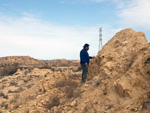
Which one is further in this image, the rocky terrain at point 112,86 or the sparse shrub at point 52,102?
the sparse shrub at point 52,102

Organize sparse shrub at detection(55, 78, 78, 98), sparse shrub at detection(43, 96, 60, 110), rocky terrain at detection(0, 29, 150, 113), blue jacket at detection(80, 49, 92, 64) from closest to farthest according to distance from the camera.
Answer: rocky terrain at detection(0, 29, 150, 113) < sparse shrub at detection(43, 96, 60, 110) < sparse shrub at detection(55, 78, 78, 98) < blue jacket at detection(80, 49, 92, 64)

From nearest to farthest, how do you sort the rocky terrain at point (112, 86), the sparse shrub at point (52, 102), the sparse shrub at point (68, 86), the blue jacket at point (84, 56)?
1. the rocky terrain at point (112, 86)
2. the sparse shrub at point (52, 102)
3. the sparse shrub at point (68, 86)
4. the blue jacket at point (84, 56)

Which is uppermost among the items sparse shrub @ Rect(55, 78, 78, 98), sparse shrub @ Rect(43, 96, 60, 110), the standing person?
the standing person

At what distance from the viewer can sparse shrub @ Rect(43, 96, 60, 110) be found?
5613 mm

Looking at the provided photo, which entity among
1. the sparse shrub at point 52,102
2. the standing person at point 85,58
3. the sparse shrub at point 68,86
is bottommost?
the sparse shrub at point 52,102

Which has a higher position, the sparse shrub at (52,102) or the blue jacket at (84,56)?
the blue jacket at (84,56)

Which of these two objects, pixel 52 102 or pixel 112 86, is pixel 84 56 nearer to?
pixel 52 102

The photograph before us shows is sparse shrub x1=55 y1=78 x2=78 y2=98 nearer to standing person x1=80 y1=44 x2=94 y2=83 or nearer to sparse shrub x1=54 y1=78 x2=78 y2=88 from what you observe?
sparse shrub x1=54 y1=78 x2=78 y2=88

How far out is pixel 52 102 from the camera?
572cm

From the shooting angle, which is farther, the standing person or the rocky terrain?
the standing person

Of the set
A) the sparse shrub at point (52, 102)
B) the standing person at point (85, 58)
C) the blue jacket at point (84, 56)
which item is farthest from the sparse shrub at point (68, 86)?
the blue jacket at point (84, 56)

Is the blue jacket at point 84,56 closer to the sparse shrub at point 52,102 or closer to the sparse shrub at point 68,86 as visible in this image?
the sparse shrub at point 68,86

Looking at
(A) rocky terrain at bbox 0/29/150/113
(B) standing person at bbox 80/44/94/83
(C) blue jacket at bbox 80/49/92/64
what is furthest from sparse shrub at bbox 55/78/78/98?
(C) blue jacket at bbox 80/49/92/64

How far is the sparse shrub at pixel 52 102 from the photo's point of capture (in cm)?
561
